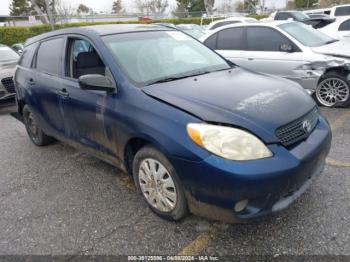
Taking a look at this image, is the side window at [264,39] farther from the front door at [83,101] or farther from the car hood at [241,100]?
the front door at [83,101]

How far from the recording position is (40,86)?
4215 mm

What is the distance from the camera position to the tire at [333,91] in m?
5.75

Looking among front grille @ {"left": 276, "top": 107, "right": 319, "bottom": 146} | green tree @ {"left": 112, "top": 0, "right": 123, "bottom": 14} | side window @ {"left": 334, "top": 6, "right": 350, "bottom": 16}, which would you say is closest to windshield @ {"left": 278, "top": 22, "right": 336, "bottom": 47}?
front grille @ {"left": 276, "top": 107, "right": 319, "bottom": 146}

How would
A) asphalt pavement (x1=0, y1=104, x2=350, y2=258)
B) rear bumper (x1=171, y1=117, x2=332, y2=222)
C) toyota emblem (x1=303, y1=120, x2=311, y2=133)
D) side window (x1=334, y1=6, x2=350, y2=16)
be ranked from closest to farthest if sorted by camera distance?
rear bumper (x1=171, y1=117, x2=332, y2=222), asphalt pavement (x1=0, y1=104, x2=350, y2=258), toyota emblem (x1=303, y1=120, x2=311, y2=133), side window (x1=334, y1=6, x2=350, y2=16)

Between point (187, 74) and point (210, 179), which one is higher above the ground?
point (187, 74)

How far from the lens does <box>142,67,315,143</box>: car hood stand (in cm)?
252

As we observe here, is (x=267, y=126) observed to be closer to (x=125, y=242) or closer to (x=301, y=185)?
(x=301, y=185)

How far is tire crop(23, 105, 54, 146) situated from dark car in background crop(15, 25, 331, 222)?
75cm

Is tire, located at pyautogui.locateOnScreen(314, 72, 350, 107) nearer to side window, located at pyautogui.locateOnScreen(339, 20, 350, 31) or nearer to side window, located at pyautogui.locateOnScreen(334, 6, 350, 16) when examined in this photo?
side window, located at pyautogui.locateOnScreen(339, 20, 350, 31)

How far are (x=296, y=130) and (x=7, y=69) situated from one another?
23.7ft

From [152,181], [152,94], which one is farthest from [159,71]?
[152,181]

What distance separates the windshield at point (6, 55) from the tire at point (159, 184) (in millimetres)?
7128

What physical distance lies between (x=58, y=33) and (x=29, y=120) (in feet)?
5.24

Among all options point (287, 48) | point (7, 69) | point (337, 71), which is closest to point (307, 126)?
point (337, 71)
